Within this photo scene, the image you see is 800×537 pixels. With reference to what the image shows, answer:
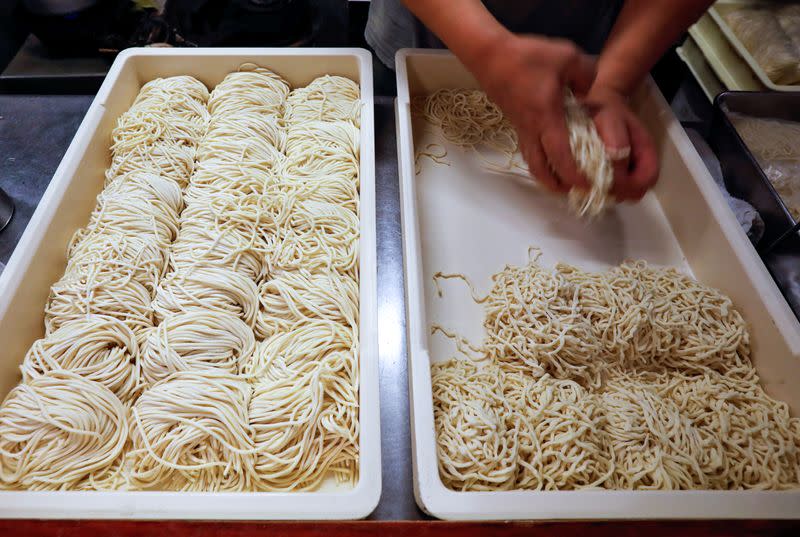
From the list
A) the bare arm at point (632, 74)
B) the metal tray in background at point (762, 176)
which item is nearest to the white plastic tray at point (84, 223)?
the bare arm at point (632, 74)

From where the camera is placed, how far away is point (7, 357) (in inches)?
50.3

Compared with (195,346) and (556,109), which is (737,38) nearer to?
(556,109)

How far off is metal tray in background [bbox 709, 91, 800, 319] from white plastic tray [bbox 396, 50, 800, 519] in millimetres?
230

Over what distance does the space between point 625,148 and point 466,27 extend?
1.76 feet

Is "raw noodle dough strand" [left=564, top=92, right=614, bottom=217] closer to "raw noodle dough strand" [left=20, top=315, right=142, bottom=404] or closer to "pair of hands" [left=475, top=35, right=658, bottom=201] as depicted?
"pair of hands" [left=475, top=35, right=658, bottom=201]

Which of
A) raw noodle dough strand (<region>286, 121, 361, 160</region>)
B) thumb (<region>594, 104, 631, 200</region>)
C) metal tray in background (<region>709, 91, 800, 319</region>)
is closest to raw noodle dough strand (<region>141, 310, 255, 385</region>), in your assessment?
raw noodle dough strand (<region>286, 121, 361, 160</region>)

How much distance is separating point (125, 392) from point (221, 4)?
1621 mm

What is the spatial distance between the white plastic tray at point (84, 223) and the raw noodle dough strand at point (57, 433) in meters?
0.11

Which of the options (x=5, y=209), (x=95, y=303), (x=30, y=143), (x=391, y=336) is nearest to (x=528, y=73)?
(x=391, y=336)

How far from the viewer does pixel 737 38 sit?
254 cm

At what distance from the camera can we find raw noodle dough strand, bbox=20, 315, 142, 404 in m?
1.27

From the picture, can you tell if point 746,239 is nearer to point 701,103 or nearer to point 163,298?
point 701,103

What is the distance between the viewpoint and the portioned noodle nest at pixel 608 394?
1240 mm

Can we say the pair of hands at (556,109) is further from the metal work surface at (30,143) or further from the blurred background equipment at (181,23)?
the metal work surface at (30,143)
